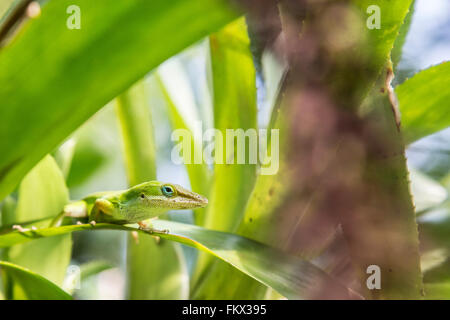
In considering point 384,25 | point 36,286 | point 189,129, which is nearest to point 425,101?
point 384,25

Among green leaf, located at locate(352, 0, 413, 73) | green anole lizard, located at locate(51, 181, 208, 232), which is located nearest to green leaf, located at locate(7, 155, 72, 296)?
green anole lizard, located at locate(51, 181, 208, 232)

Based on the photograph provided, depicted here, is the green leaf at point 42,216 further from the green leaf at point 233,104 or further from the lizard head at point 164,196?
the green leaf at point 233,104

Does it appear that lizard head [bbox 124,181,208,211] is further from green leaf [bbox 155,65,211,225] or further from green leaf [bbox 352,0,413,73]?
green leaf [bbox 352,0,413,73]

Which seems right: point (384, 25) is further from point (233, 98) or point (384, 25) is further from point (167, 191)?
point (167, 191)

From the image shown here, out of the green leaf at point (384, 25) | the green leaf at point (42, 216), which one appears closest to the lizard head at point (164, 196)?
the green leaf at point (42, 216)
